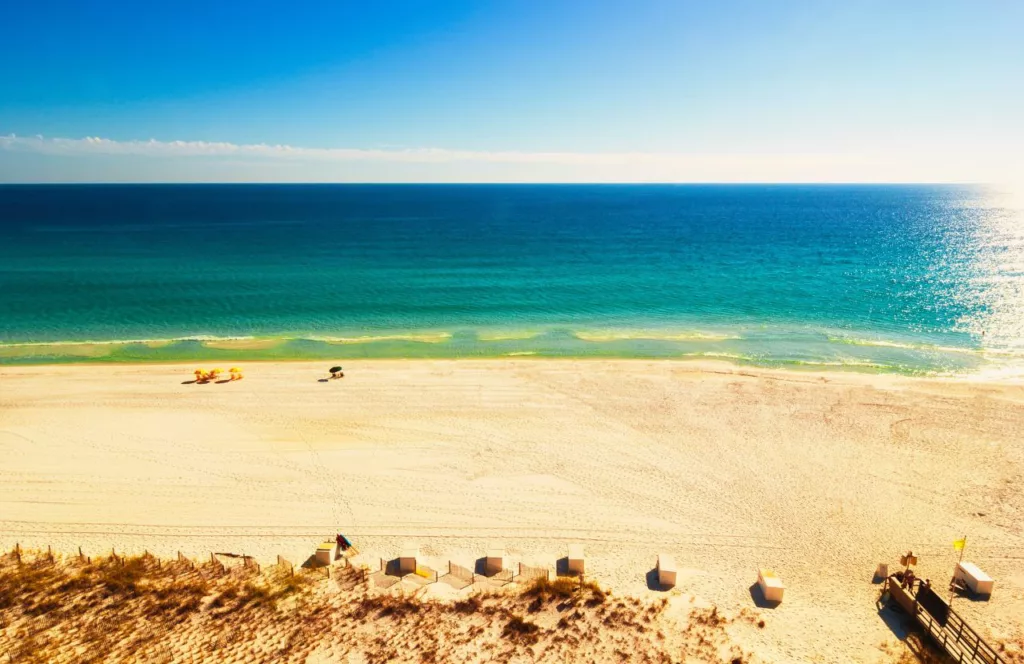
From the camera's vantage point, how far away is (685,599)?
14562mm

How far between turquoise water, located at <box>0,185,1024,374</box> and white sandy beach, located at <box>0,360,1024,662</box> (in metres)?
7.14

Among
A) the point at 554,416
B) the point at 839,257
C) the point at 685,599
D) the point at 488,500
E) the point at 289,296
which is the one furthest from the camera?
the point at 839,257

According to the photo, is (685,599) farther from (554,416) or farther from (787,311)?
(787,311)

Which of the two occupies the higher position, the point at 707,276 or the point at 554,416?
the point at 707,276

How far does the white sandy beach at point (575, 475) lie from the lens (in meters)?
16.3

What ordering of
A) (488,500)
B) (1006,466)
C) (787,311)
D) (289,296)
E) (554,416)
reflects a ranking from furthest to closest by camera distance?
(289,296), (787,311), (554,416), (1006,466), (488,500)

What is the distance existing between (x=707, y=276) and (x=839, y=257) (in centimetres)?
2463

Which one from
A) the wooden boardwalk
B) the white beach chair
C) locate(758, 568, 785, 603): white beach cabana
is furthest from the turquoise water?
locate(758, 568, 785, 603): white beach cabana

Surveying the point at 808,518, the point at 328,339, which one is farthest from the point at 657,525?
the point at 328,339

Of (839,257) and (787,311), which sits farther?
(839,257)

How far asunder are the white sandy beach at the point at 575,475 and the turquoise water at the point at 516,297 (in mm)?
7145

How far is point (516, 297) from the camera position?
164 feet

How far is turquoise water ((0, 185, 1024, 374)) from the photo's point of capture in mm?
37500

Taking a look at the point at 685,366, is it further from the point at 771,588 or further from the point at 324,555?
the point at 324,555
